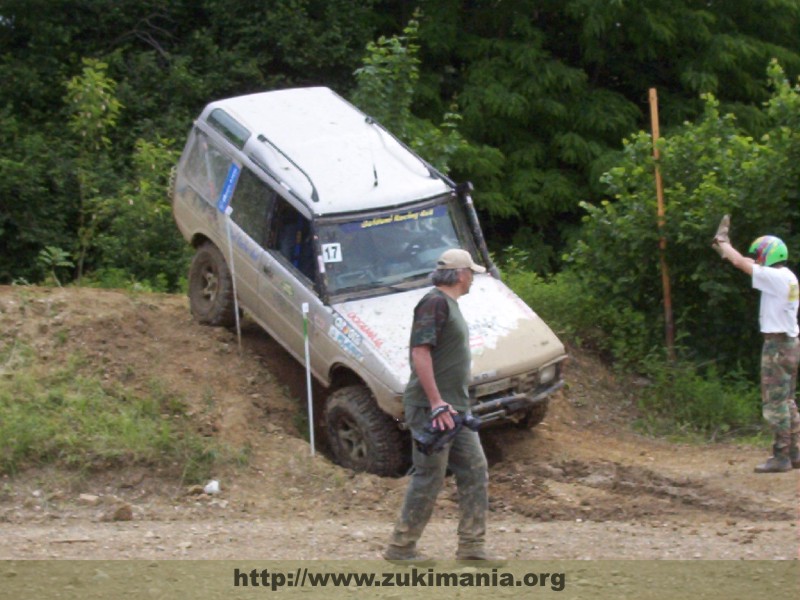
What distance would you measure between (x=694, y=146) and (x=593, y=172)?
541cm

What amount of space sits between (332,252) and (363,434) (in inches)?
59.4

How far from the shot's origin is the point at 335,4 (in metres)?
18.5

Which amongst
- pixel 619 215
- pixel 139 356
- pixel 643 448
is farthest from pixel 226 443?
pixel 619 215

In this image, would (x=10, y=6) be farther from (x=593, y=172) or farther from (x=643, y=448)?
(x=643, y=448)

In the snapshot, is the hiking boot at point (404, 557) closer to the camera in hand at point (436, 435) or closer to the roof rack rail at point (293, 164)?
the camera in hand at point (436, 435)

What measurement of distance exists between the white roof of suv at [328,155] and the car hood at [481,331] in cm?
93

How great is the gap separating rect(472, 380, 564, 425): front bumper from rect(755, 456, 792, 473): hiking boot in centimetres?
172

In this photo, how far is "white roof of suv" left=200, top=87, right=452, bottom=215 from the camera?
430 inches

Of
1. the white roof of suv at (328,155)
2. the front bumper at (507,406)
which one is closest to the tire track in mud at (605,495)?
the front bumper at (507,406)

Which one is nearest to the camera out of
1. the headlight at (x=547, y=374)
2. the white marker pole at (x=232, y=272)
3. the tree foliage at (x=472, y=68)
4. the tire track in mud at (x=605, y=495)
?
the tire track in mud at (x=605, y=495)

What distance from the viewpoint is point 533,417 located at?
11.0 m

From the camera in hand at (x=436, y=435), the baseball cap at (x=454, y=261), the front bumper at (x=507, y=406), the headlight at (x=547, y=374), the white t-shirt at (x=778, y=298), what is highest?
the baseball cap at (x=454, y=261)

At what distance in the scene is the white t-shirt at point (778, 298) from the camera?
31.9 ft

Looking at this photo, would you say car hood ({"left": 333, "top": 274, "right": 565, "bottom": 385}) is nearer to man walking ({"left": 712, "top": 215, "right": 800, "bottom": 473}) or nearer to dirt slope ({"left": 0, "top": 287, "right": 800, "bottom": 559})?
dirt slope ({"left": 0, "top": 287, "right": 800, "bottom": 559})
